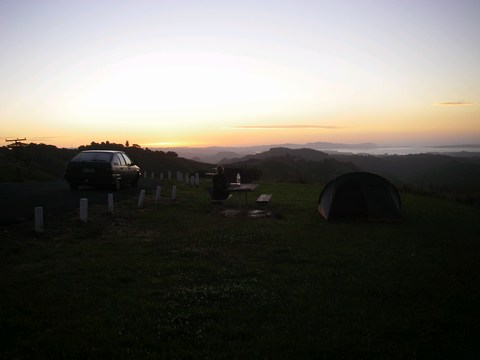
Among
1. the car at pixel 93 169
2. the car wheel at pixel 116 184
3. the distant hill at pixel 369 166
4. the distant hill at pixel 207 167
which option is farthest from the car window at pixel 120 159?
the distant hill at pixel 369 166

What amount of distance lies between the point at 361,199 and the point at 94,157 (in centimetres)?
1200

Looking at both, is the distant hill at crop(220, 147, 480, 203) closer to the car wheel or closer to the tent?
the tent

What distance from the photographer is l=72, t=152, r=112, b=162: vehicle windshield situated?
64.1 feet

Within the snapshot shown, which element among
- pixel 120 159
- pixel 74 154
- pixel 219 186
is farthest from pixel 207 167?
pixel 219 186

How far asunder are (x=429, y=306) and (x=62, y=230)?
8779 millimetres

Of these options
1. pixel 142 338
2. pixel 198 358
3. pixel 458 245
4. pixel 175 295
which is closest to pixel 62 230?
pixel 175 295

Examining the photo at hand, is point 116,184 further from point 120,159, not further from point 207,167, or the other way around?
point 207,167

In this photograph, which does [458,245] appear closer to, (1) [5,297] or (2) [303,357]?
(2) [303,357]

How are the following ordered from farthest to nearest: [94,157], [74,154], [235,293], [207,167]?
[207,167] → [74,154] → [94,157] → [235,293]

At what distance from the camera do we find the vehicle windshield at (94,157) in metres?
19.5

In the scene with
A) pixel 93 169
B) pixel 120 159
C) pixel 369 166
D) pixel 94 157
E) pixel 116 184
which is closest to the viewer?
pixel 93 169

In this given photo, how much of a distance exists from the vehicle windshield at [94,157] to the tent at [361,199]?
1033 cm

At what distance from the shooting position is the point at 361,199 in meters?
14.5

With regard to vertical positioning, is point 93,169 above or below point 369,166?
above
